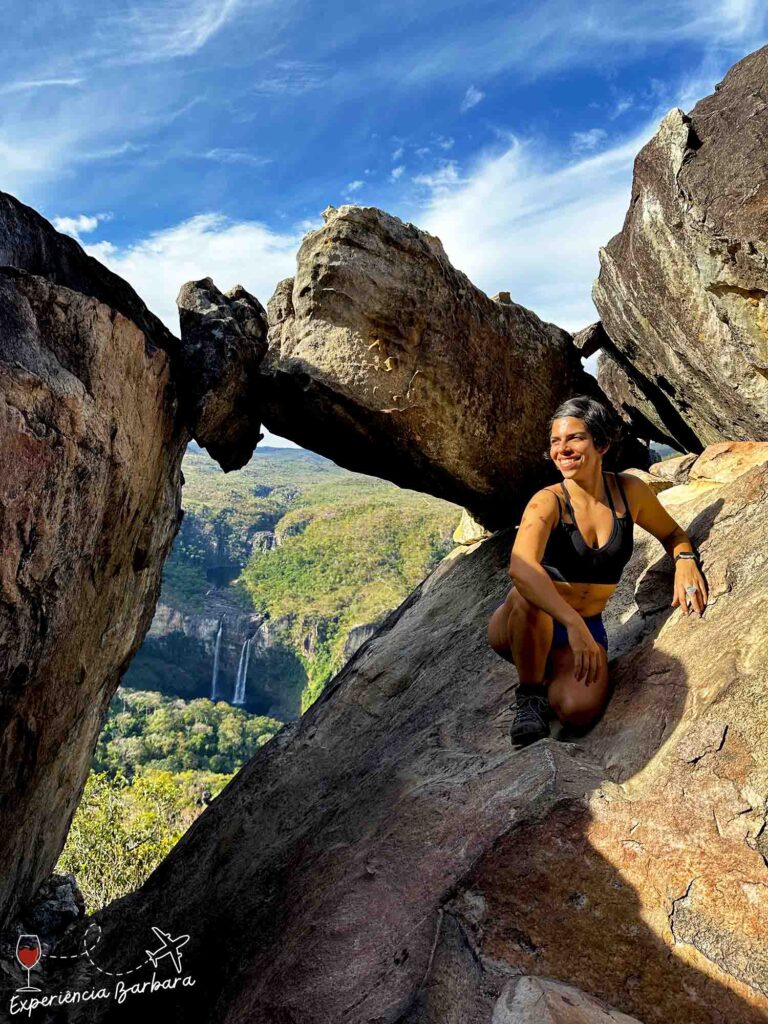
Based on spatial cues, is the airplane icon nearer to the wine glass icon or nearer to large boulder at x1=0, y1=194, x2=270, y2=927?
the wine glass icon

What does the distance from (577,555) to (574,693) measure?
105 centimetres

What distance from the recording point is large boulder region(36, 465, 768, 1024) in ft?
13.2

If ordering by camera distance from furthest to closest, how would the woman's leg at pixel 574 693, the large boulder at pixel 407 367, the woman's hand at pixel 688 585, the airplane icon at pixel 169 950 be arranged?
the large boulder at pixel 407 367, the airplane icon at pixel 169 950, the woman's hand at pixel 688 585, the woman's leg at pixel 574 693

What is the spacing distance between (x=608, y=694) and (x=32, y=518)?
4.65 m

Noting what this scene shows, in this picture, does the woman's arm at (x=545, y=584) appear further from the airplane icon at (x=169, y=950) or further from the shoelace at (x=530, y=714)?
the airplane icon at (x=169, y=950)

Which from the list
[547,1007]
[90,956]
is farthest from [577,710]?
[90,956]

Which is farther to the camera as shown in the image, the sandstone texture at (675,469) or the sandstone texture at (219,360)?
the sandstone texture at (675,469)

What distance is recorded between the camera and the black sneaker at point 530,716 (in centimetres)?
567

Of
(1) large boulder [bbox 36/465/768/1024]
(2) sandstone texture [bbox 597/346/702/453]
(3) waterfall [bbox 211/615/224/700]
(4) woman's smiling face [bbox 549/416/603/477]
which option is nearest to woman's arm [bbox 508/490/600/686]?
(4) woman's smiling face [bbox 549/416/603/477]

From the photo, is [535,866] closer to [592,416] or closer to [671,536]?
[671,536]

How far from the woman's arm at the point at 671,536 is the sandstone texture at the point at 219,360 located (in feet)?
15.3

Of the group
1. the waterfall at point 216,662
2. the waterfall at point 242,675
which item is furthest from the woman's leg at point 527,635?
the waterfall at point 216,662

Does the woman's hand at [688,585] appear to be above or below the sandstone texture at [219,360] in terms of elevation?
below

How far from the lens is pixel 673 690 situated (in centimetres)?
531
